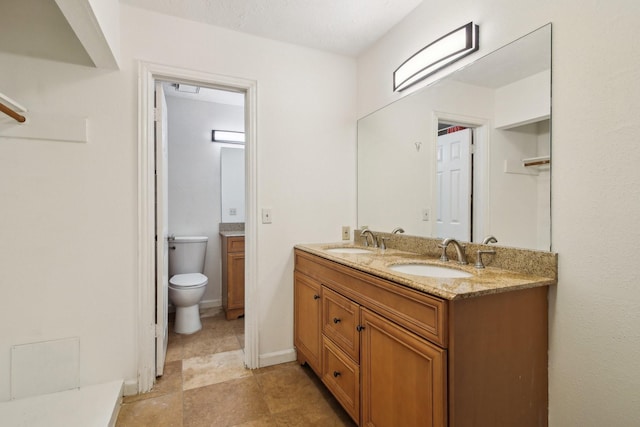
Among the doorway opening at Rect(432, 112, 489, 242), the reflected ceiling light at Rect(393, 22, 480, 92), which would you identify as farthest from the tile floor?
the reflected ceiling light at Rect(393, 22, 480, 92)

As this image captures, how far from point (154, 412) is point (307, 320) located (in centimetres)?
98

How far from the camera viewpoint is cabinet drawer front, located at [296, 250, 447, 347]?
3.33 feet

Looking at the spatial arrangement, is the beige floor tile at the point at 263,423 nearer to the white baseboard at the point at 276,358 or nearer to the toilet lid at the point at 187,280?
the white baseboard at the point at 276,358

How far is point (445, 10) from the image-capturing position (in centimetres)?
170

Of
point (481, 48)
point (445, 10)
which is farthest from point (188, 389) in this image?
point (445, 10)

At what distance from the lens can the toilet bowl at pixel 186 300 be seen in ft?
8.91

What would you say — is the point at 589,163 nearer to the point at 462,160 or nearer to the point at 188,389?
the point at 462,160

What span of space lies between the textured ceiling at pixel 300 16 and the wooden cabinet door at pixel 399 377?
178 cm

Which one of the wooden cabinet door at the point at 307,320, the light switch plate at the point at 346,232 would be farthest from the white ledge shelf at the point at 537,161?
the light switch plate at the point at 346,232

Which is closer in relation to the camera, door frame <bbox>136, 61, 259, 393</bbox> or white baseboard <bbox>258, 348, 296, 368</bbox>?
door frame <bbox>136, 61, 259, 393</bbox>

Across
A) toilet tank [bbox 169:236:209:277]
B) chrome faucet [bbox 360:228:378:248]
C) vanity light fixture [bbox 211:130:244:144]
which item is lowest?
toilet tank [bbox 169:236:209:277]

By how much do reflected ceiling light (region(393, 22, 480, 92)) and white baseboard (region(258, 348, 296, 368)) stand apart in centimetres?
202

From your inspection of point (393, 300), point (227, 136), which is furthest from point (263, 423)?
point (227, 136)

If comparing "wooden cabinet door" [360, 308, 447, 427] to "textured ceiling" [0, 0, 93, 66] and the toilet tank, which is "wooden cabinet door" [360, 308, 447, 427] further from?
the toilet tank
